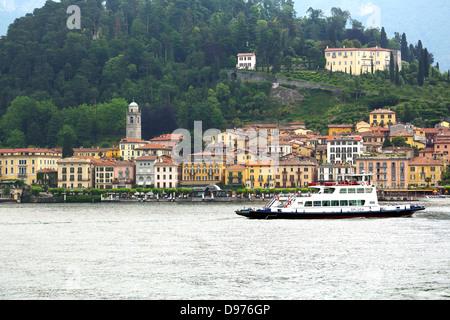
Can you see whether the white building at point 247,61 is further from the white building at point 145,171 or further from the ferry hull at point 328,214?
the ferry hull at point 328,214

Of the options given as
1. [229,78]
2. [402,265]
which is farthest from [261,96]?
[402,265]

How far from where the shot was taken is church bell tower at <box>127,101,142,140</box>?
14038 centimetres

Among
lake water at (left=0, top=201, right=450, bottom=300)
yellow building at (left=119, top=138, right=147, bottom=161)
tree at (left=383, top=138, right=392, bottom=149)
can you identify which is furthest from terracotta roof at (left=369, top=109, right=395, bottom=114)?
lake water at (left=0, top=201, right=450, bottom=300)

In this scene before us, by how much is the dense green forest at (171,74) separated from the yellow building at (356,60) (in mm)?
2426

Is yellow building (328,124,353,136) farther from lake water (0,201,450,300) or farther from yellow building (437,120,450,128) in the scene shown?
lake water (0,201,450,300)

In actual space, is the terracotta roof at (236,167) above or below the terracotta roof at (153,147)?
below

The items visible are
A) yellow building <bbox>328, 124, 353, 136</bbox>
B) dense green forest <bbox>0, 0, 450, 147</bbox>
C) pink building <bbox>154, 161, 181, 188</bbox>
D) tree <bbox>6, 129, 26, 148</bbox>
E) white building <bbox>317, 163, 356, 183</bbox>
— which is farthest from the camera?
dense green forest <bbox>0, 0, 450, 147</bbox>

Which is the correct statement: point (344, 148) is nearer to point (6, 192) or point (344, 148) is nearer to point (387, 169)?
point (387, 169)

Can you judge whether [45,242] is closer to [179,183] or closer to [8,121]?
[179,183]

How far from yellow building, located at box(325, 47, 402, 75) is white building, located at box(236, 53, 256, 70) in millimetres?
12349

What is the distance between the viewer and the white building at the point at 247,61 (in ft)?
527

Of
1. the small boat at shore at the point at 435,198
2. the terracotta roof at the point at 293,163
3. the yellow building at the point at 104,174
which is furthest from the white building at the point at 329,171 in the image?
the yellow building at the point at 104,174

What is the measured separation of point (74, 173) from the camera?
121 m

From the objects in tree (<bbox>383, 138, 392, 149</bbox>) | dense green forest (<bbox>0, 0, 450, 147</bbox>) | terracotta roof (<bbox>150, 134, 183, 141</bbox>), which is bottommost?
tree (<bbox>383, 138, 392, 149</bbox>)
